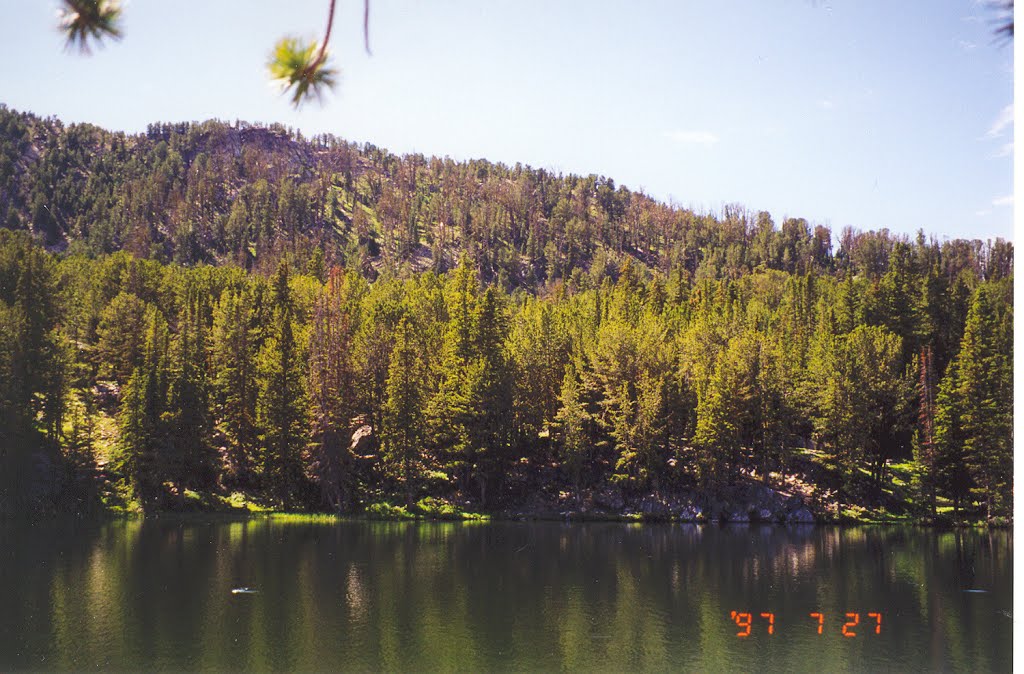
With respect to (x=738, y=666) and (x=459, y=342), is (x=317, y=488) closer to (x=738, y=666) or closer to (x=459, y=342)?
(x=459, y=342)

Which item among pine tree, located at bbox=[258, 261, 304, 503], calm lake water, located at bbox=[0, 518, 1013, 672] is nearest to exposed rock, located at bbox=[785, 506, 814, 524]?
calm lake water, located at bbox=[0, 518, 1013, 672]

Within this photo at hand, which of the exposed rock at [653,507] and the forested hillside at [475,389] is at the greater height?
the forested hillside at [475,389]

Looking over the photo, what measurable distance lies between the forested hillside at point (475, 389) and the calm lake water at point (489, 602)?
4.09m

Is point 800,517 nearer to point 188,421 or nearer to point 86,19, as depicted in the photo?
point 188,421

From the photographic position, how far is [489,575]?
66.4ft

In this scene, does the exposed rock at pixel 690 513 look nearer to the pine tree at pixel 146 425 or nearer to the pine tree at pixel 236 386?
the pine tree at pixel 236 386

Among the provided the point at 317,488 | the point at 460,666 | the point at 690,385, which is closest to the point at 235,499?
the point at 317,488

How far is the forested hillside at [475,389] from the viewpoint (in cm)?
2819

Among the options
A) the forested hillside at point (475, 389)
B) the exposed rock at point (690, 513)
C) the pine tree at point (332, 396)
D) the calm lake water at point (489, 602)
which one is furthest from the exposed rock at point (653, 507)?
the pine tree at point (332, 396)

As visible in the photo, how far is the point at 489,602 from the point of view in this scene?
1728 cm

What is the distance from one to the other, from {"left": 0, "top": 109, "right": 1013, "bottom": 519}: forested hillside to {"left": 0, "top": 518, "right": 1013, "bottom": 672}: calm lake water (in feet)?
13.4

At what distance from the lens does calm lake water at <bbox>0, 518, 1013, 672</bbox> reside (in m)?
13.5

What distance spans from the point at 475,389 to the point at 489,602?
58.3ft
